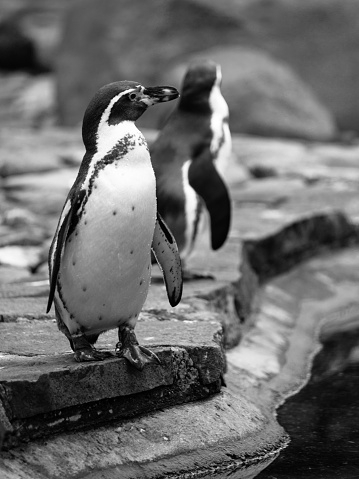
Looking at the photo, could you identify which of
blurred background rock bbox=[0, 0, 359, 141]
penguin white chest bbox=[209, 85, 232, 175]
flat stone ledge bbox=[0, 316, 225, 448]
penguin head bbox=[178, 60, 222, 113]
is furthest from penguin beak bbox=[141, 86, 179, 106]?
blurred background rock bbox=[0, 0, 359, 141]

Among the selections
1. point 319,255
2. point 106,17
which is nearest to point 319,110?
point 106,17

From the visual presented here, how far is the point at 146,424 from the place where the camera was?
3479 mm

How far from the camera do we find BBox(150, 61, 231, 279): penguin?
532 cm

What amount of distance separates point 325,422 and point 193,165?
1.81 m

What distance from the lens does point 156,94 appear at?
3.31 m

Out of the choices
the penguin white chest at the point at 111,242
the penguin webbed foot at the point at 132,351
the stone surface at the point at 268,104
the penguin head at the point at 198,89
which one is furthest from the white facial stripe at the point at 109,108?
the stone surface at the point at 268,104

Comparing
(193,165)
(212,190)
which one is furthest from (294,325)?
(193,165)

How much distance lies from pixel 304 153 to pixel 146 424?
25.4 feet

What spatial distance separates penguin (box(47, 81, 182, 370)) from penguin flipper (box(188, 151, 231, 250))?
2038 mm

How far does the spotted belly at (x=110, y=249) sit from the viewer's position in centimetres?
322

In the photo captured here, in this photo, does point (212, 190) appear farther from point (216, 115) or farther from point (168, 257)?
point (168, 257)

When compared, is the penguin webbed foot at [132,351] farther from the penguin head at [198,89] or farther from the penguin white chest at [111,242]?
the penguin head at [198,89]

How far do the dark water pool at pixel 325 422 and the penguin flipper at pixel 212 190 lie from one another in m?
0.88

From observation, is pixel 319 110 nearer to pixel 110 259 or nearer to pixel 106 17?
pixel 106 17
